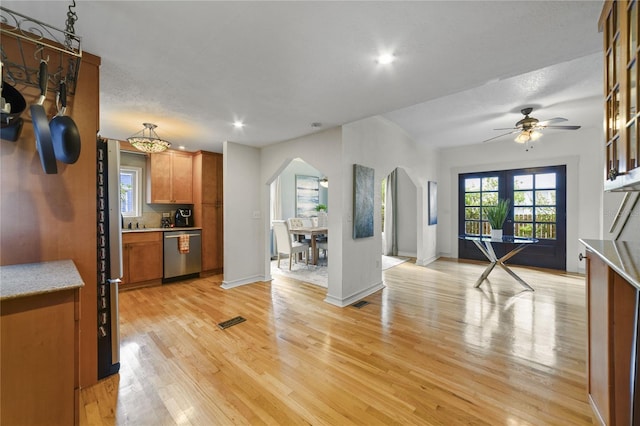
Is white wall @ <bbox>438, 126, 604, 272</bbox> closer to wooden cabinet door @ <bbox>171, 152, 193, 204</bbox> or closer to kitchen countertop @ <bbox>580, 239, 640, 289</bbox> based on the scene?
kitchen countertop @ <bbox>580, 239, 640, 289</bbox>

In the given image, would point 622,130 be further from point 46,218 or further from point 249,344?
point 46,218

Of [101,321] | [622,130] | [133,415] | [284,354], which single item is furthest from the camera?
[284,354]

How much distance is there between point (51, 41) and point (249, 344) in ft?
8.67

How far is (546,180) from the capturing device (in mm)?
5258

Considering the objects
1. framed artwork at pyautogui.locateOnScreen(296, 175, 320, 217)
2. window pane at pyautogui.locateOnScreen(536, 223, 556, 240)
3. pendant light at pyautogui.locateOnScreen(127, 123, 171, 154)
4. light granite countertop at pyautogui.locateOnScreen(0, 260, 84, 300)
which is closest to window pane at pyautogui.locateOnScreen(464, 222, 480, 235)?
window pane at pyautogui.locateOnScreen(536, 223, 556, 240)

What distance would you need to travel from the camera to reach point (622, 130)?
1.18 m

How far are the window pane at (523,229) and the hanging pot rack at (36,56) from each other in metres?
7.06

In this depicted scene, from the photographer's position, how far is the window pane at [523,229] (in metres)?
5.44

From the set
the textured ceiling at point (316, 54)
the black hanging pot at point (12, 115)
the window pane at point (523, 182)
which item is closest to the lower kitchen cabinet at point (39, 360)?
the black hanging pot at point (12, 115)

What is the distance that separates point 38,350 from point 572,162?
729 cm

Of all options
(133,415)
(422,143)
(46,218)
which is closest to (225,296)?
(133,415)

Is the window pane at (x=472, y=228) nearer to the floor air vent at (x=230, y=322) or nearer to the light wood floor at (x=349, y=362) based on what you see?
the light wood floor at (x=349, y=362)

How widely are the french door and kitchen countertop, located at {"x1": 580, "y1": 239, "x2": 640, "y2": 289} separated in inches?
176

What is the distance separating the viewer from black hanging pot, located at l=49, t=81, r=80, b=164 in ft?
4.68
